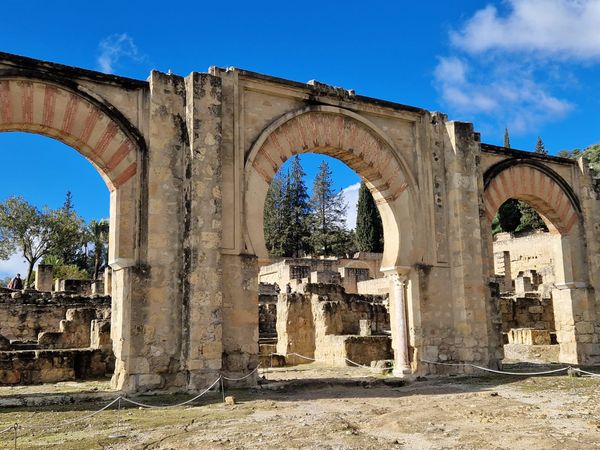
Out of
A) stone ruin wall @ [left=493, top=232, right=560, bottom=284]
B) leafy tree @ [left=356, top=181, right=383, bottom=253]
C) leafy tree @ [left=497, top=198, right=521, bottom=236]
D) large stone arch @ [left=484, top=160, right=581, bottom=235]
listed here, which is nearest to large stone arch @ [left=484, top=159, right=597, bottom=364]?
large stone arch @ [left=484, top=160, right=581, bottom=235]

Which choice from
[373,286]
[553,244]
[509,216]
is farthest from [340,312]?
[509,216]

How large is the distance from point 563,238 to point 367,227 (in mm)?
26499

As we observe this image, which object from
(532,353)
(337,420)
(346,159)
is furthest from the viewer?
(532,353)

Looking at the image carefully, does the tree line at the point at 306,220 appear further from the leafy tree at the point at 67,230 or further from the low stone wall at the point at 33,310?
the low stone wall at the point at 33,310

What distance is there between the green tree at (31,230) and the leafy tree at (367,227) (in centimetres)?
1716

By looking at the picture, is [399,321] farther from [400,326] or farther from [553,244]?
[553,244]

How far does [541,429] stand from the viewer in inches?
208

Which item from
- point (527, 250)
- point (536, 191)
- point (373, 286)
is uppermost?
point (527, 250)

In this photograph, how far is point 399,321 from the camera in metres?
10.0

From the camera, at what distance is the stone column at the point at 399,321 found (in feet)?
32.4

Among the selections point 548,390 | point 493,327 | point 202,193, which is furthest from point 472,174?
point 202,193

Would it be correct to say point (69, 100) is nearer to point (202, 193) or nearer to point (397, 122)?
point (202, 193)

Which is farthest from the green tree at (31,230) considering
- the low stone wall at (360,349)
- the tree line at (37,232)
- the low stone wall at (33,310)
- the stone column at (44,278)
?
the low stone wall at (360,349)

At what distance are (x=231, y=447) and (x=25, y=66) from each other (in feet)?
18.1
